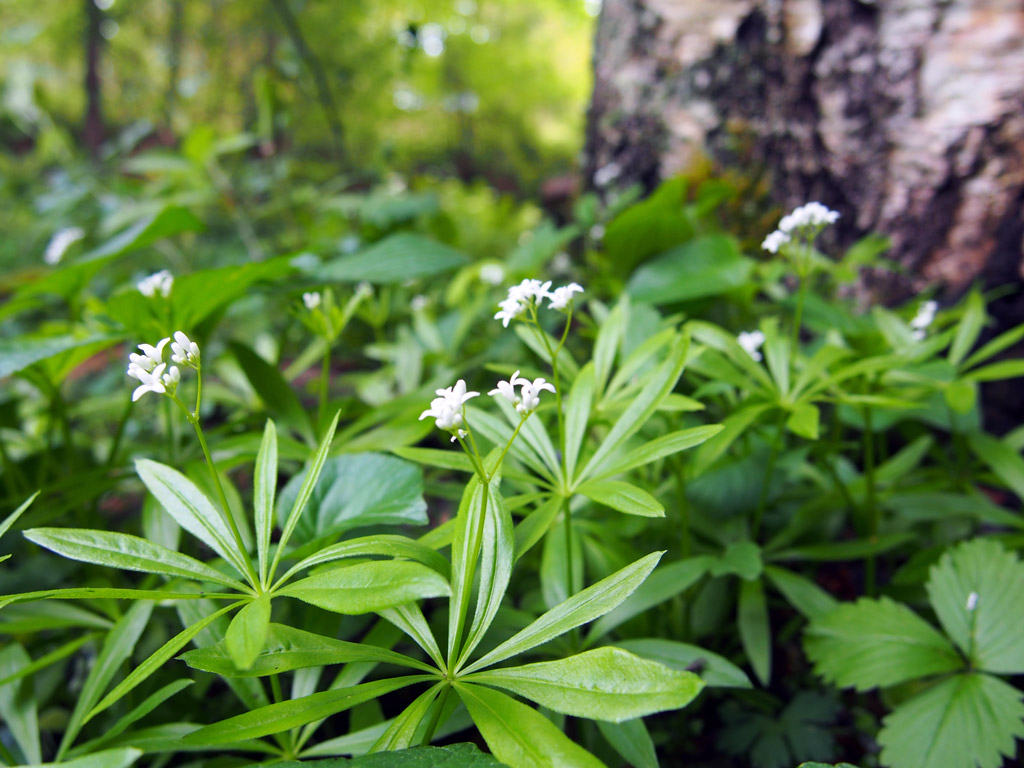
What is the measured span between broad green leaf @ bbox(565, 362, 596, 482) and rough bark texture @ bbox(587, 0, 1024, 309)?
118 cm

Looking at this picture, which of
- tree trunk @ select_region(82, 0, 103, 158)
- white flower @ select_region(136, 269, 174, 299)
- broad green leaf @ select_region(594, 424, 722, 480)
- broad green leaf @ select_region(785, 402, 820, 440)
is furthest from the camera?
tree trunk @ select_region(82, 0, 103, 158)

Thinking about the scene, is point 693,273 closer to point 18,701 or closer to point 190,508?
point 190,508

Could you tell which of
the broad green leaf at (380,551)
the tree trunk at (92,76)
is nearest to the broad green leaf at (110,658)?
the broad green leaf at (380,551)

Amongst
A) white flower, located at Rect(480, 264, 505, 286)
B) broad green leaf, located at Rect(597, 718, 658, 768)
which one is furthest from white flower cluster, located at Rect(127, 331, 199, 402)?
white flower, located at Rect(480, 264, 505, 286)

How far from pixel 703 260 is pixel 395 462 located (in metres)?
1.00

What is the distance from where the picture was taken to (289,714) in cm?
58

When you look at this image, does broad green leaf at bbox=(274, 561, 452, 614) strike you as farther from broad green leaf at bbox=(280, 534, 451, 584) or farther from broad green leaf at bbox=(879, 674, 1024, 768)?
broad green leaf at bbox=(879, 674, 1024, 768)

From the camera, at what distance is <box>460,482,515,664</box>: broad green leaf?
23.0 inches

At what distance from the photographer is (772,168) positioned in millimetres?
1774

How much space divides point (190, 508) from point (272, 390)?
0.43 meters

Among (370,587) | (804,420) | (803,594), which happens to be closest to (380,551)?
(370,587)

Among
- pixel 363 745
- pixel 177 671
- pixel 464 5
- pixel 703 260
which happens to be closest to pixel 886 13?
pixel 703 260

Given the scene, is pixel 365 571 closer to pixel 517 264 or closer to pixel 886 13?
pixel 517 264

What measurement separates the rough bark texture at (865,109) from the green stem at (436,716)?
155 cm
